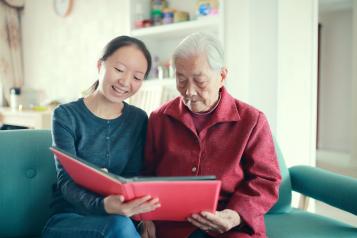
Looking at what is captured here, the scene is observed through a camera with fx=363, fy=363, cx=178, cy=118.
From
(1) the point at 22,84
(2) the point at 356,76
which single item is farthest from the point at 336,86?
(1) the point at 22,84

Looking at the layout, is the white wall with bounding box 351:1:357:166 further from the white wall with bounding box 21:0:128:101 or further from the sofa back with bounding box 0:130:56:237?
the sofa back with bounding box 0:130:56:237

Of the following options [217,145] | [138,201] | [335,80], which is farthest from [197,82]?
[335,80]

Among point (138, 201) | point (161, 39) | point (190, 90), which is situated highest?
point (161, 39)

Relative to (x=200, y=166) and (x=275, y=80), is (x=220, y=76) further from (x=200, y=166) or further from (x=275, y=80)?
(x=275, y=80)

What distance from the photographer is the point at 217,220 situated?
967 mm

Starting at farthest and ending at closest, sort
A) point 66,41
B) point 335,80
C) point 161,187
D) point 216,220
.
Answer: point 335,80 → point 66,41 → point 216,220 → point 161,187

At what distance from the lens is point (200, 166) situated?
1124mm

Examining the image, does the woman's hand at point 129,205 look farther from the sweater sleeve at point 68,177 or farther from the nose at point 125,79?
the nose at point 125,79

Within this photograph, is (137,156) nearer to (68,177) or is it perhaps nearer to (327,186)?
(68,177)

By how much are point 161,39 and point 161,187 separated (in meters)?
2.42

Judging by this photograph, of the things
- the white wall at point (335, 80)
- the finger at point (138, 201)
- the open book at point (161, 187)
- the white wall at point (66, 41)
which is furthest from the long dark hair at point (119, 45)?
the white wall at point (335, 80)

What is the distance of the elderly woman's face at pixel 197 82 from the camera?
111 cm

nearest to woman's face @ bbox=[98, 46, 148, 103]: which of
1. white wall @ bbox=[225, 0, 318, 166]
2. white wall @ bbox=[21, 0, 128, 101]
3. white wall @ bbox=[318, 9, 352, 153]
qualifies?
white wall @ bbox=[225, 0, 318, 166]

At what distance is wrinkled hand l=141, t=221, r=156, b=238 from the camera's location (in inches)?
46.8
